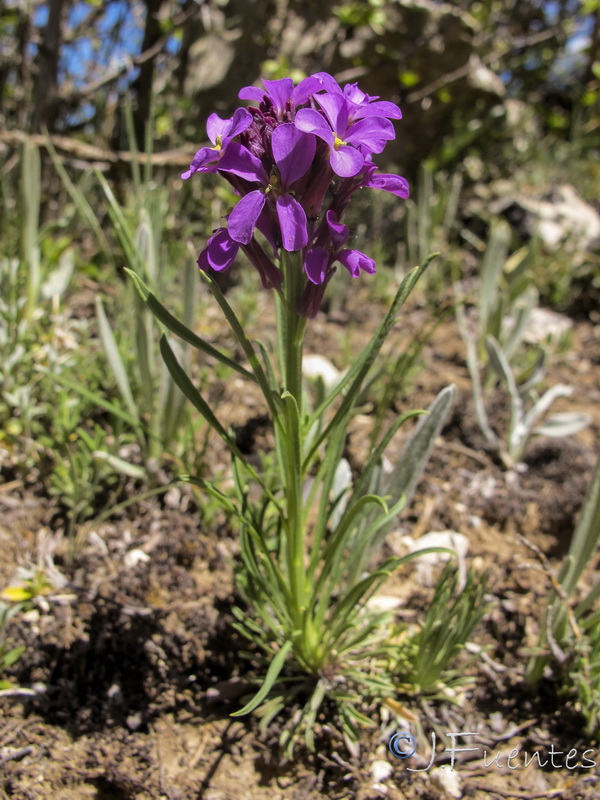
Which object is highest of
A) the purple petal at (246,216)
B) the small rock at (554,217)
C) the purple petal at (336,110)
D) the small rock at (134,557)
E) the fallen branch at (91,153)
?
the small rock at (554,217)

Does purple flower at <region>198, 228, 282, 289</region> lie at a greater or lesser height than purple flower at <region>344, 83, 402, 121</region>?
lesser

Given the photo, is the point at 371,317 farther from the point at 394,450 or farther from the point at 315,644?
the point at 315,644

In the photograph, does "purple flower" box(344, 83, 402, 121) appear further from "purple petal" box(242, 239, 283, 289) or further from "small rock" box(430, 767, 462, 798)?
"small rock" box(430, 767, 462, 798)

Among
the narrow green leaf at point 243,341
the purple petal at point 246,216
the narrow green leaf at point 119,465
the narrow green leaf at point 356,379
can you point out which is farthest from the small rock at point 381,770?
the purple petal at point 246,216

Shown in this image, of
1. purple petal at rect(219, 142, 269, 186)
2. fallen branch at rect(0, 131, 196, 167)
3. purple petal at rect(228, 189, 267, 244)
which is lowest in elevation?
purple petal at rect(228, 189, 267, 244)

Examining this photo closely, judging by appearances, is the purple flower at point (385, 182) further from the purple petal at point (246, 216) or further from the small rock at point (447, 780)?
the small rock at point (447, 780)

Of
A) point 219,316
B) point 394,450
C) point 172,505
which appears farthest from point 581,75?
point 172,505

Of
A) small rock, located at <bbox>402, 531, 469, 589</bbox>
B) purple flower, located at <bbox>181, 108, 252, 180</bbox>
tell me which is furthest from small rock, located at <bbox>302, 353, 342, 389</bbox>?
purple flower, located at <bbox>181, 108, 252, 180</bbox>

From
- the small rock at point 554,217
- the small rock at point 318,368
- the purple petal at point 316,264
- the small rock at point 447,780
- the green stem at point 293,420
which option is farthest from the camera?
the small rock at point 554,217

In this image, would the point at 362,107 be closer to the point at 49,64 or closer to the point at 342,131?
the point at 342,131
